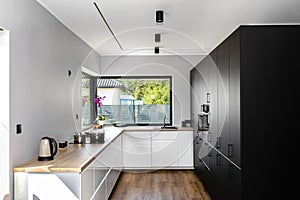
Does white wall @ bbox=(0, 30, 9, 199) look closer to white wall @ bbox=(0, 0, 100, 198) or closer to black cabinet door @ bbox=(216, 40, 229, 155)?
white wall @ bbox=(0, 0, 100, 198)

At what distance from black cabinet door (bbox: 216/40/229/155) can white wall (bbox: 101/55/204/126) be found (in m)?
3.14

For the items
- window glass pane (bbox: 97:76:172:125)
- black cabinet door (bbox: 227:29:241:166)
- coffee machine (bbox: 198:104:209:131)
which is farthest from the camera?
window glass pane (bbox: 97:76:172:125)

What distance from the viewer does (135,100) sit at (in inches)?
285

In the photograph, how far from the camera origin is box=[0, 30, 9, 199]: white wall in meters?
2.59

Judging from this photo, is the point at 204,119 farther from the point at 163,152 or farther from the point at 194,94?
the point at 163,152

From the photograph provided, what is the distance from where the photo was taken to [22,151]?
288 centimetres

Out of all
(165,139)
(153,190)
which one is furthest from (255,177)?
(165,139)

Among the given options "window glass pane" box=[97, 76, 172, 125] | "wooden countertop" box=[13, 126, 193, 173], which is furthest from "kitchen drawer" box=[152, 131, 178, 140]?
"wooden countertop" box=[13, 126, 193, 173]

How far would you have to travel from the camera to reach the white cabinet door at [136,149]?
6520 millimetres

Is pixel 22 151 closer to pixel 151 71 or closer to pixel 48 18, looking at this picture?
pixel 48 18

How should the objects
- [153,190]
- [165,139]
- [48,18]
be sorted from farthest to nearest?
[165,139], [153,190], [48,18]

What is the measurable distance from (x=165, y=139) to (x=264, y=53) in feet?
13.0

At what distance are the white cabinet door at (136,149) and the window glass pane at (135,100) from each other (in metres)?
0.73

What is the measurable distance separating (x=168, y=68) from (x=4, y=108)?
4.88 m
